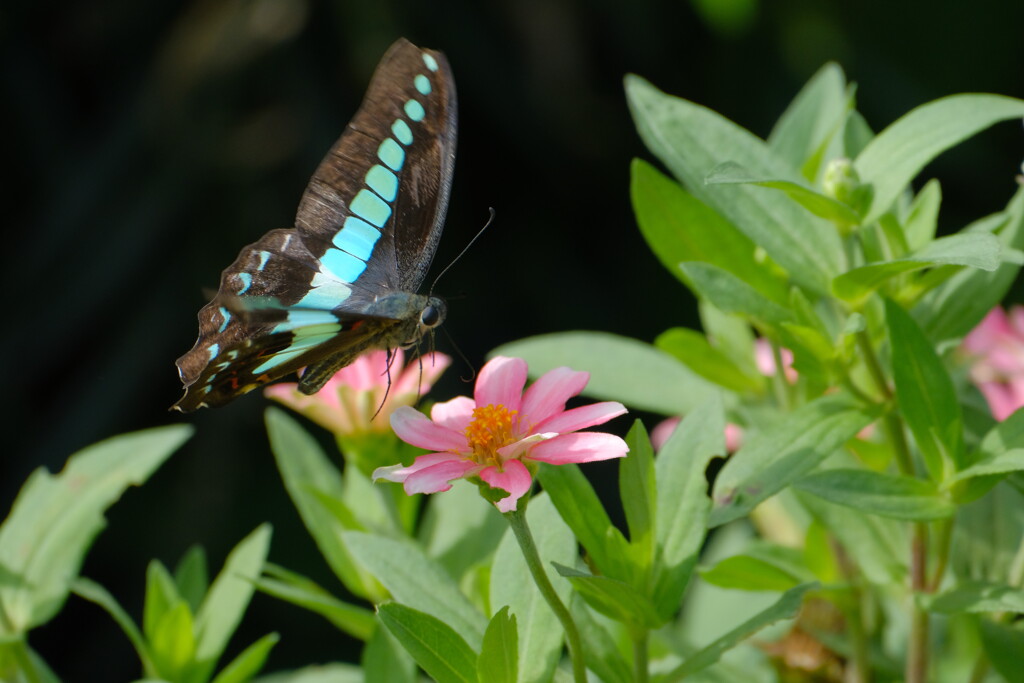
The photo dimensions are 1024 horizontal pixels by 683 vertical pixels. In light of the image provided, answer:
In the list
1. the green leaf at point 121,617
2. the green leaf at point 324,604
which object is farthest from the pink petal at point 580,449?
the green leaf at point 121,617

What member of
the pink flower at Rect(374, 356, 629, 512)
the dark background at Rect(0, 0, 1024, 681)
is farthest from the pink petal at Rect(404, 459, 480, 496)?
the dark background at Rect(0, 0, 1024, 681)

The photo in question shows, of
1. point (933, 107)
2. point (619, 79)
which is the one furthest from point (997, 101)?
point (619, 79)

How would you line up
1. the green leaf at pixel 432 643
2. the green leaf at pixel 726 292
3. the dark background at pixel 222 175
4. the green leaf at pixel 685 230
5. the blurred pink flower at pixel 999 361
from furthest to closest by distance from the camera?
the dark background at pixel 222 175 → the blurred pink flower at pixel 999 361 → the green leaf at pixel 685 230 → the green leaf at pixel 726 292 → the green leaf at pixel 432 643

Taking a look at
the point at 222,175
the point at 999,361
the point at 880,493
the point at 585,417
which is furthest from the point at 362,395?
the point at 222,175

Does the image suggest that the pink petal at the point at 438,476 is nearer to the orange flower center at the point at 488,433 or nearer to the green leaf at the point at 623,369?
the orange flower center at the point at 488,433

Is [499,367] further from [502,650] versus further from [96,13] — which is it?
[96,13]

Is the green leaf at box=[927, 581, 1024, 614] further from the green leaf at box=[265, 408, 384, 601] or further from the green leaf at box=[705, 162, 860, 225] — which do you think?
the green leaf at box=[265, 408, 384, 601]
